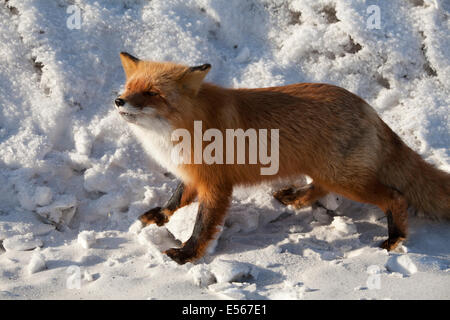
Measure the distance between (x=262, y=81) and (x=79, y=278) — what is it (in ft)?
8.23

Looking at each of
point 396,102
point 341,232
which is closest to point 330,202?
point 341,232

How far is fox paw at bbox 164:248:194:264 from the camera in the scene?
10.7 ft

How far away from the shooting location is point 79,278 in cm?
304

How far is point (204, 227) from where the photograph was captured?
131 inches

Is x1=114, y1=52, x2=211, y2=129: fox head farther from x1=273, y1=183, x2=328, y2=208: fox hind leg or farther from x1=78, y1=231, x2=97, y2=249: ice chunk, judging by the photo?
x1=273, y1=183, x2=328, y2=208: fox hind leg

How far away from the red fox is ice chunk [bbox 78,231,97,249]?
43cm

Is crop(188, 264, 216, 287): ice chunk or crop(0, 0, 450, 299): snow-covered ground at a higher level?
crop(0, 0, 450, 299): snow-covered ground

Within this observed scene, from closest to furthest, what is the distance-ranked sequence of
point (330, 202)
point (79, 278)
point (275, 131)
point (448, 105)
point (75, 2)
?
point (79, 278)
point (275, 131)
point (330, 202)
point (448, 105)
point (75, 2)

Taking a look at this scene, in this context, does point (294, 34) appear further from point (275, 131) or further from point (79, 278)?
point (79, 278)

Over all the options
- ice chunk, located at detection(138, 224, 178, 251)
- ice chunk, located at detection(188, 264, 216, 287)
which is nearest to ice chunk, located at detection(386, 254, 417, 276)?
ice chunk, located at detection(188, 264, 216, 287)

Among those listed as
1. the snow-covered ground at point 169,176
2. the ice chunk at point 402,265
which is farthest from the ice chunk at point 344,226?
the ice chunk at point 402,265

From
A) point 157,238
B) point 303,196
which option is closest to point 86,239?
point 157,238

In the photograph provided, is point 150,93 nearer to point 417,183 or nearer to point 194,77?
point 194,77

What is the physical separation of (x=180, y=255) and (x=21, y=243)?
45.9 inches
